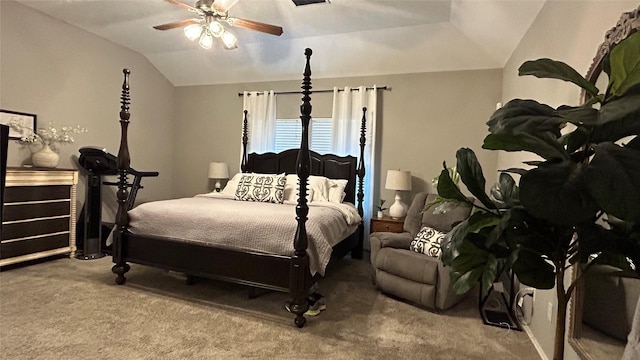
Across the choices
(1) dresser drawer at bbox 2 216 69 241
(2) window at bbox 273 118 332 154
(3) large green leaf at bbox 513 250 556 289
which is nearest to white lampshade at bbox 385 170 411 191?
(2) window at bbox 273 118 332 154

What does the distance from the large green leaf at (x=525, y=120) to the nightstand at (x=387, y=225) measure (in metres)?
3.34

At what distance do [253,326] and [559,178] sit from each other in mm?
2384

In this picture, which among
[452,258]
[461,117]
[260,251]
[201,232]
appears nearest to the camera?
[452,258]

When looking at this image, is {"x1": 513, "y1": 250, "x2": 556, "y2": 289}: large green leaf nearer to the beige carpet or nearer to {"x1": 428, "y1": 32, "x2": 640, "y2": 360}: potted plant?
{"x1": 428, "y1": 32, "x2": 640, "y2": 360}: potted plant

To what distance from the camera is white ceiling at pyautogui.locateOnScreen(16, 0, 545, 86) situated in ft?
11.5

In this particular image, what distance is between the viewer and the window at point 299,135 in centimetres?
509

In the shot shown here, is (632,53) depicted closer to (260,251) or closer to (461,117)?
(260,251)

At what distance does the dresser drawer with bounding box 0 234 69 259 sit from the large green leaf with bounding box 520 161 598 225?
4.59m

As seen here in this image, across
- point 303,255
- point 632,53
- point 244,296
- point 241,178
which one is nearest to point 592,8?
point 632,53

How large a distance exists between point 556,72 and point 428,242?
2.54 m

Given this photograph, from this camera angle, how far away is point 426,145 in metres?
4.67

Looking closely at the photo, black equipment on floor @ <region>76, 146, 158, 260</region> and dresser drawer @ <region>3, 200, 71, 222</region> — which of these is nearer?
dresser drawer @ <region>3, 200, 71, 222</region>

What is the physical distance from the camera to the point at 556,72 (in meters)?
0.95

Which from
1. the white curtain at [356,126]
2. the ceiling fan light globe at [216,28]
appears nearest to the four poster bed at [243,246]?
the ceiling fan light globe at [216,28]
